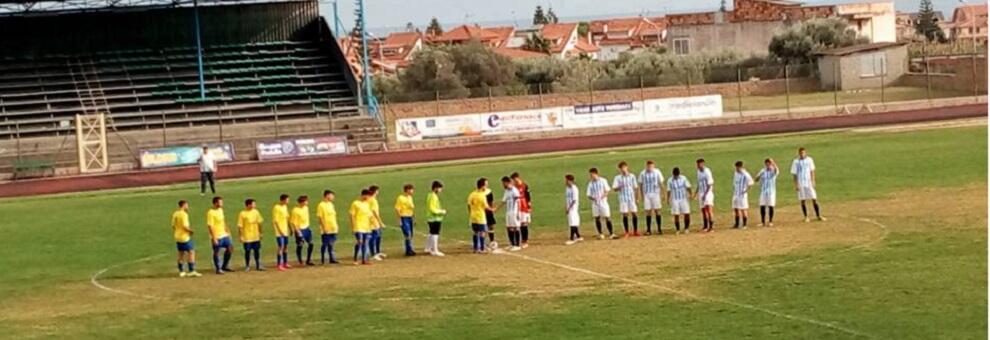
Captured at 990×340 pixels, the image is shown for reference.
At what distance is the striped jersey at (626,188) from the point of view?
93.6ft

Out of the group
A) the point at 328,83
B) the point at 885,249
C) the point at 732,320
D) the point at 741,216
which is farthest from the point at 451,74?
the point at 732,320

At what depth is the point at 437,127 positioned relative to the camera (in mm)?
60844

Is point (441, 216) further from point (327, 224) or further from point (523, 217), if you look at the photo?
point (327, 224)

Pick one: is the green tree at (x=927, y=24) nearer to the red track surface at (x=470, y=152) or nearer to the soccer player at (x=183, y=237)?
the red track surface at (x=470, y=152)

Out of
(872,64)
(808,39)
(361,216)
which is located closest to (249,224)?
(361,216)

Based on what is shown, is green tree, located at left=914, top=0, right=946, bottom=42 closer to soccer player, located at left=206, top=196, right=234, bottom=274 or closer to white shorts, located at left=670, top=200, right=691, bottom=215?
white shorts, located at left=670, top=200, right=691, bottom=215

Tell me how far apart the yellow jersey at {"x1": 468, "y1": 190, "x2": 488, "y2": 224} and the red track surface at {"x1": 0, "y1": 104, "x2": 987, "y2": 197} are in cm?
2527

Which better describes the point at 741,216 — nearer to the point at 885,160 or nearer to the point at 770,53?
the point at 885,160

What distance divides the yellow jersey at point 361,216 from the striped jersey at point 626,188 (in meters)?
5.46

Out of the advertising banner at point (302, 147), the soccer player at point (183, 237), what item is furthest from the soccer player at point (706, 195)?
the advertising banner at point (302, 147)

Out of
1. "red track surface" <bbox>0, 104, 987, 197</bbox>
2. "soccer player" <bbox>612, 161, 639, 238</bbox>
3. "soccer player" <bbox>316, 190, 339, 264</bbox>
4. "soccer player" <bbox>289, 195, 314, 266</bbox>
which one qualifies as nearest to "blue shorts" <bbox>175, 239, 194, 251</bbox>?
"soccer player" <bbox>289, 195, 314, 266</bbox>

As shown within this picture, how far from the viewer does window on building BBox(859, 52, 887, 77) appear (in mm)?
79812

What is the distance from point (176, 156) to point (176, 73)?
394 inches

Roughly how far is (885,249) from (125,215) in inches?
837
